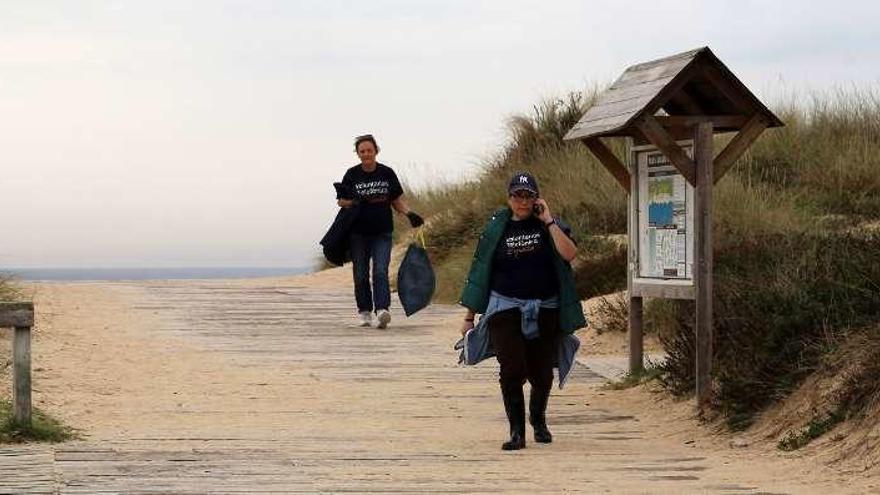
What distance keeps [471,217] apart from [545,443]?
55.2 feet

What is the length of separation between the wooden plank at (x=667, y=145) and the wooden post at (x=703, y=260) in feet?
0.21

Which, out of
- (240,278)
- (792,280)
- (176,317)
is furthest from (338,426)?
(240,278)

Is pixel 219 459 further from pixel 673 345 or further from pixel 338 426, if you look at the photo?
pixel 673 345

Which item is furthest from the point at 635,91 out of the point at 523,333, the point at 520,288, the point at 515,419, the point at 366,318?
the point at 366,318

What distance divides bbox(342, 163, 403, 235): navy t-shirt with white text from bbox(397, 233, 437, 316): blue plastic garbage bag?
1.33 ft

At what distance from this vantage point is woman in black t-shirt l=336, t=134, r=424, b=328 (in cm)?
1922

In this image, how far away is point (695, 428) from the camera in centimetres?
1241

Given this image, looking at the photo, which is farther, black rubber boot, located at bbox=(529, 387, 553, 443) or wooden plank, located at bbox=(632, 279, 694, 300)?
wooden plank, located at bbox=(632, 279, 694, 300)

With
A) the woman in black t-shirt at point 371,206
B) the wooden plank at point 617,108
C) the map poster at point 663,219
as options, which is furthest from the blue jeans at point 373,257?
the map poster at point 663,219

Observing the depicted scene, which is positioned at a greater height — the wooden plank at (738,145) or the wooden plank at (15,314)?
the wooden plank at (738,145)

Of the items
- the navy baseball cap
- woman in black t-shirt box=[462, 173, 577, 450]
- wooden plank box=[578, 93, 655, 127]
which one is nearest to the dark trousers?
woman in black t-shirt box=[462, 173, 577, 450]

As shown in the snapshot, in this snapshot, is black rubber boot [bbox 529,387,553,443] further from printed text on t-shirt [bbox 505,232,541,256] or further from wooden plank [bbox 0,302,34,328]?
wooden plank [bbox 0,302,34,328]

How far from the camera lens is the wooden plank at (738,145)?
514 inches

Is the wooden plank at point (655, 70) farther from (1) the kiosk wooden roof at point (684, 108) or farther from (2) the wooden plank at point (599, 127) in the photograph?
(2) the wooden plank at point (599, 127)
